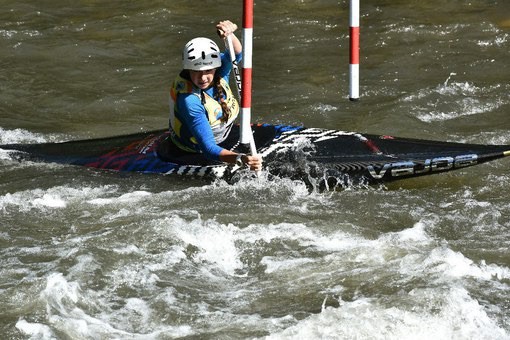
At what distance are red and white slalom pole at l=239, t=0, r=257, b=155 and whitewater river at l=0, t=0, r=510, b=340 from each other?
0.48 metres

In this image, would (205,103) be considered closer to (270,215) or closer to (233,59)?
(233,59)

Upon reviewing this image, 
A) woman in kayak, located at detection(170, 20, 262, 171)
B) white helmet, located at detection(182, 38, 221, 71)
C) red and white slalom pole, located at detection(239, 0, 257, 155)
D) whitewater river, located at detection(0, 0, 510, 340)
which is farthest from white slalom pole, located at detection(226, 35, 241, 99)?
whitewater river, located at detection(0, 0, 510, 340)

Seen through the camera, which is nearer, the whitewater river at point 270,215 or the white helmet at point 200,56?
the whitewater river at point 270,215

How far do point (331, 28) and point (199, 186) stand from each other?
16.6 ft

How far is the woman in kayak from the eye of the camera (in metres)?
6.39

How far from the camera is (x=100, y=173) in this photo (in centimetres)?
740

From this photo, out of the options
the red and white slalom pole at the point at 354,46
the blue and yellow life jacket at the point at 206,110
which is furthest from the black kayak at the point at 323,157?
the red and white slalom pole at the point at 354,46

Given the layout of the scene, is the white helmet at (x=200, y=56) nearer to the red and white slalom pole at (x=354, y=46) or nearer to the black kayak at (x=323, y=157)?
the black kayak at (x=323, y=157)

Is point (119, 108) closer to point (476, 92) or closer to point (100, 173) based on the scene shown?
point (100, 173)

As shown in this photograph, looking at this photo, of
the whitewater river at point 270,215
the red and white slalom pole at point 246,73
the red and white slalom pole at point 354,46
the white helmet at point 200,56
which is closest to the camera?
the whitewater river at point 270,215

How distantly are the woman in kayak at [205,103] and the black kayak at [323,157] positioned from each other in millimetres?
179

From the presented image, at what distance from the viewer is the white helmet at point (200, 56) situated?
6379mm

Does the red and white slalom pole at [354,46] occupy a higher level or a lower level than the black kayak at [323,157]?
higher

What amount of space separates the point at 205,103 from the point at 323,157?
0.94 m
